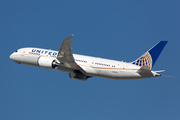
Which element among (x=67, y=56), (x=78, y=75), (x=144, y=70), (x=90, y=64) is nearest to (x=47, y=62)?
(x=67, y=56)

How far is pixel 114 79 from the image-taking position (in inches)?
1485

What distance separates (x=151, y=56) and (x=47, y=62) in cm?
1401

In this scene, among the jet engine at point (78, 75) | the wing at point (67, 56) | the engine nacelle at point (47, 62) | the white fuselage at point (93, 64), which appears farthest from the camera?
the jet engine at point (78, 75)

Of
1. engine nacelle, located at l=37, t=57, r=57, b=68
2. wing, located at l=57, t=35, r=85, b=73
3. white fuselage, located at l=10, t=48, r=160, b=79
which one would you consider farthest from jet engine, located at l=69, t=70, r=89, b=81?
engine nacelle, located at l=37, t=57, r=57, b=68

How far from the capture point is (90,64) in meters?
38.5

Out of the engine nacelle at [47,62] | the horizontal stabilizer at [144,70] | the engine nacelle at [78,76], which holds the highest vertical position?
the engine nacelle at [47,62]

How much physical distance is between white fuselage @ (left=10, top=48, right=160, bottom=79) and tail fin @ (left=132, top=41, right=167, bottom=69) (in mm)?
1520

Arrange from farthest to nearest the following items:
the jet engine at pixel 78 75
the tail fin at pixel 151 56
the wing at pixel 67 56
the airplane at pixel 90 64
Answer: the jet engine at pixel 78 75, the tail fin at pixel 151 56, the airplane at pixel 90 64, the wing at pixel 67 56

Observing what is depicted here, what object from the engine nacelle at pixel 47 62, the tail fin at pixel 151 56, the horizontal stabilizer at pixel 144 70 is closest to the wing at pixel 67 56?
the engine nacelle at pixel 47 62

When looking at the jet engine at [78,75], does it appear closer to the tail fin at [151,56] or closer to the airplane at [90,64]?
the airplane at [90,64]

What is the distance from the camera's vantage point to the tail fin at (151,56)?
120ft

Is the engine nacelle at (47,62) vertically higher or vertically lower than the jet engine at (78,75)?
higher

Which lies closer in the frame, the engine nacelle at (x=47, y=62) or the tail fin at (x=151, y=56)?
the tail fin at (x=151, y=56)

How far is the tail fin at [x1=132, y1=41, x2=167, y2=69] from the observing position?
120 ft
